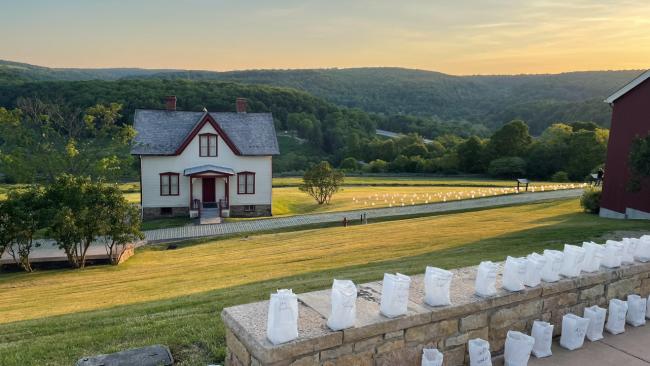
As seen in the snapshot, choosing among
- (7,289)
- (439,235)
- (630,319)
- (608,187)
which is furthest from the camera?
(608,187)

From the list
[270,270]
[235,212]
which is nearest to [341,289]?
[270,270]

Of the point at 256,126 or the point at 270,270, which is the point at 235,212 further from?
the point at 270,270

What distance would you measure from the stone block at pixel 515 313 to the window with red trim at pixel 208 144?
29880 millimetres

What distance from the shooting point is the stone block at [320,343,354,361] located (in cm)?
421

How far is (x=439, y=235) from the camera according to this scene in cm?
2002

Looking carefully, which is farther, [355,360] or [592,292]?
[592,292]

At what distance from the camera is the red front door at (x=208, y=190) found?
33469 mm

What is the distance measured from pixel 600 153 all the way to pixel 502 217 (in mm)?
44890

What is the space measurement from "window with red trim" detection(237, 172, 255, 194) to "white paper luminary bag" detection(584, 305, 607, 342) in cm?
2960

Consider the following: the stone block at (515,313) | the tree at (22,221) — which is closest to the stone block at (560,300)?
the stone block at (515,313)

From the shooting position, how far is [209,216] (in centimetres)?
3195

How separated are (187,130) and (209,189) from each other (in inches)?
177

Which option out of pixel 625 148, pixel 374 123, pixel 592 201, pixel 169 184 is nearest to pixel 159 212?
pixel 169 184

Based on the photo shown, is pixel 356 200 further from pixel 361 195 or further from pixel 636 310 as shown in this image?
pixel 636 310
